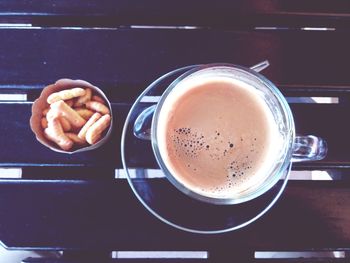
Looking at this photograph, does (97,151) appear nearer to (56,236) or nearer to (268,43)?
(56,236)

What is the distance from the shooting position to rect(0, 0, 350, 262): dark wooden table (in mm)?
698

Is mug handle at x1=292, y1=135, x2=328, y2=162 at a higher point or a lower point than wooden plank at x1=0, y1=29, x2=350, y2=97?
lower

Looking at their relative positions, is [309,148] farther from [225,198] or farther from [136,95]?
[136,95]

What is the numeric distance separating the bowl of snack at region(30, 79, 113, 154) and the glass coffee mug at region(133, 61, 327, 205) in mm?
61

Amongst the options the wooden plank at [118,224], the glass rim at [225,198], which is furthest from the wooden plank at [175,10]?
the wooden plank at [118,224]

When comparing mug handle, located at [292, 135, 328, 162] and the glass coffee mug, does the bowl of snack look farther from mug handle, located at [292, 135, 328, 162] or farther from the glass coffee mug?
mug handle, located at [292, 135, 328, 162]

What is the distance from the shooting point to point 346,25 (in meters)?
0.74

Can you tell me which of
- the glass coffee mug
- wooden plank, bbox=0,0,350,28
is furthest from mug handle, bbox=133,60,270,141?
wooden plank, bbox=0,0,350,28

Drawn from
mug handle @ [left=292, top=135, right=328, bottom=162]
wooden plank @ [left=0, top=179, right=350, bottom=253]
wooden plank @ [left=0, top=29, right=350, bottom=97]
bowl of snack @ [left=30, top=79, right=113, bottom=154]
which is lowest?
wooden plank @ [left=0, top=179, right=350, bottom=253]

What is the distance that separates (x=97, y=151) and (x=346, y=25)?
0.41 metres

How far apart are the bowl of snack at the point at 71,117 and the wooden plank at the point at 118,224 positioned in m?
0.08

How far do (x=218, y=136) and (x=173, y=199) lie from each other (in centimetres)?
11

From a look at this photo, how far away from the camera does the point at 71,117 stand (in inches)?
25.1

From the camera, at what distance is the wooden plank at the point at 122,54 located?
2.31ft
